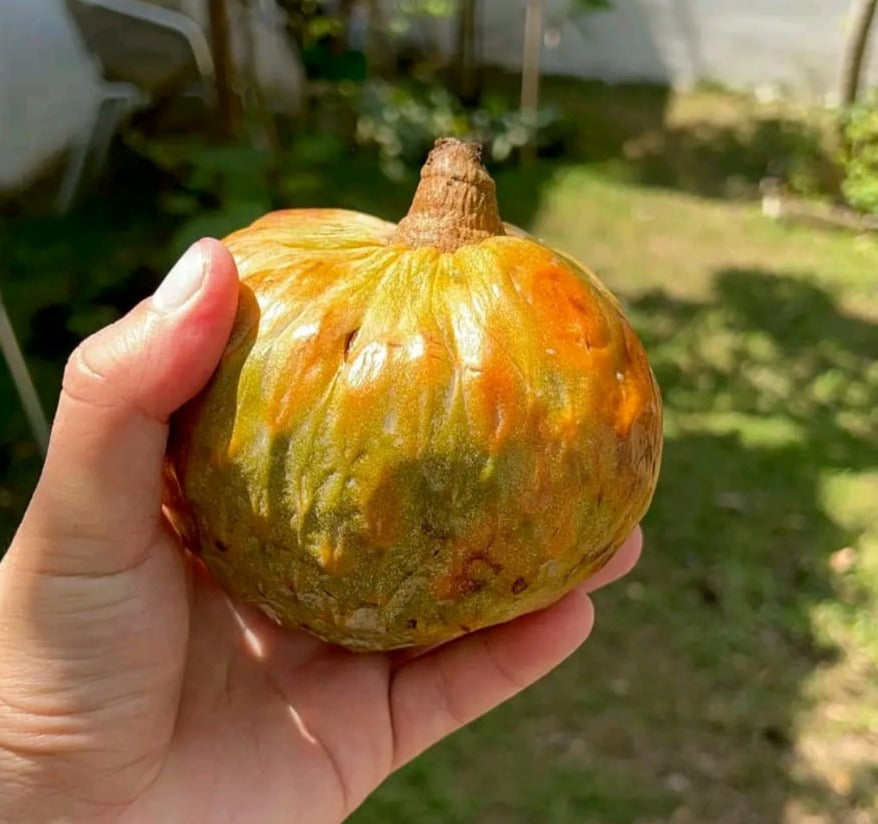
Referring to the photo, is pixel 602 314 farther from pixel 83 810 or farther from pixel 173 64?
pixel 173 64

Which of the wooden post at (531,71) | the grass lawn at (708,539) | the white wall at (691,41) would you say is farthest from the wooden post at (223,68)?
the white wall at (691,41)

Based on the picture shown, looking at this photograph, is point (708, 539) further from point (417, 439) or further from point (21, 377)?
point (417, 439)

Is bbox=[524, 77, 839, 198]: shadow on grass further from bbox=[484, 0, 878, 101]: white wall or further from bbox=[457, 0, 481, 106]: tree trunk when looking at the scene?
bbox=[457, 0, 481, 106]: tree trunk

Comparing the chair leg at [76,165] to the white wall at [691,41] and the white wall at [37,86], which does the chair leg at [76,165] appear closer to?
the white wall at [37,86]

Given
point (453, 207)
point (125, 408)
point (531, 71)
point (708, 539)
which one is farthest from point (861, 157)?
point (125, 408)

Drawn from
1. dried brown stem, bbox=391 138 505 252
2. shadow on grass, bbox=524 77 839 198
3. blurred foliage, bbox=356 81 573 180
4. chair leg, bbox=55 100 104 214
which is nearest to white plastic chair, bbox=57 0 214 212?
chair leg, bbox=55 100 104 214

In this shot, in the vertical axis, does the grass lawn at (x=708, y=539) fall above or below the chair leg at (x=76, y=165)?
below

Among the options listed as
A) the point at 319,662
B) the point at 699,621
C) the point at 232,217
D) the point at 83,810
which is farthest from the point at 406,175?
the point at 83,810
